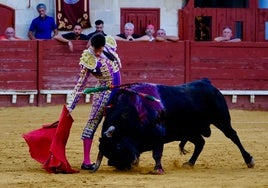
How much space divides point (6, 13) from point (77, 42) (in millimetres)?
1802

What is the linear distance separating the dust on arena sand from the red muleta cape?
121 mm

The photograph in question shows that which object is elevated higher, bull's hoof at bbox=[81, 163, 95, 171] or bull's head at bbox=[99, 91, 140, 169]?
bull's head at bbox=[99, 91, 140, 169]

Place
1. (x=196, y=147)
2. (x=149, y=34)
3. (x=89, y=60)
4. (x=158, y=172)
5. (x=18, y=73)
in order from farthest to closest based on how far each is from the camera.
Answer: (x=149, y=34) → (x=18, y=73) → (x=196, y=147) → (x=89, y=60) → (x=158, y=172)

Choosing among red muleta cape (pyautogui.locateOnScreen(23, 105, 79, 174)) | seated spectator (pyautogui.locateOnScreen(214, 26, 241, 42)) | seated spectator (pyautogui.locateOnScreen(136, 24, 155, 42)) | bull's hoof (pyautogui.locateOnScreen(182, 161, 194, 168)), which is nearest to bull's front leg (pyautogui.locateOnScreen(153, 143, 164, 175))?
bull's hoof (pyautogui.locateOnScreen(182, 161, 194, 168))

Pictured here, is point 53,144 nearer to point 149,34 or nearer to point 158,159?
point 158,159

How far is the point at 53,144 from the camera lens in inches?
387

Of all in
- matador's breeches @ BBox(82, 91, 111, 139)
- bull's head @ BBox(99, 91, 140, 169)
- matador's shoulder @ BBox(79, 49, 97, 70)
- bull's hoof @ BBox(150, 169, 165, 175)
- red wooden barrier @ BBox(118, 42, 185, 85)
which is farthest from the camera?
red wooden barrier @ BBox(118, 42, 185, 85)

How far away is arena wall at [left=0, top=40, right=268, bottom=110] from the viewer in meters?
16.5

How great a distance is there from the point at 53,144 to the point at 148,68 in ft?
23.8

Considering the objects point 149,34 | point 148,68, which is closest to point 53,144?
point 148,68

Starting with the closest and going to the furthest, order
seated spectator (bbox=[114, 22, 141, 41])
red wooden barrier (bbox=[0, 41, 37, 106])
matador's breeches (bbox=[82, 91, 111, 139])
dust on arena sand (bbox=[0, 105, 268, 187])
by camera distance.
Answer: dust on arena sand (bbox=[0, 105, 268, 187]) → matador's breeches (bbox=[82, 91, 111, 139]) → red wooden barrier (bbox=[0, 41, 37, 106]) → seated spectator (bbox=[114, 22, 141, 41])

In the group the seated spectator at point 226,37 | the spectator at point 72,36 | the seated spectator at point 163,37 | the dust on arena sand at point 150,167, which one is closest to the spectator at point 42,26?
the spectator at point 72,36

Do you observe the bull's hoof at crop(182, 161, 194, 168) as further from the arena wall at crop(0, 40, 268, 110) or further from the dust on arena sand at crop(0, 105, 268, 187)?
the arena wall at crop(0, 40, 268, 110)

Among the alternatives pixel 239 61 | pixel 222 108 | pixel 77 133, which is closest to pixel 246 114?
pixel 239 61
